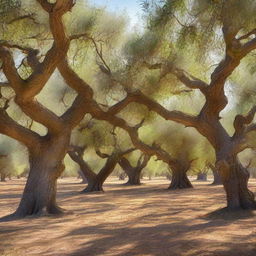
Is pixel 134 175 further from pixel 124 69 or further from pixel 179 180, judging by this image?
pixel 124 69

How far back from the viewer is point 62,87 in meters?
21.8

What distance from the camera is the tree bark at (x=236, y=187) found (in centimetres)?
1183

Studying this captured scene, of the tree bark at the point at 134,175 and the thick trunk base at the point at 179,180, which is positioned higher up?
the tree bark at the point at 134,175

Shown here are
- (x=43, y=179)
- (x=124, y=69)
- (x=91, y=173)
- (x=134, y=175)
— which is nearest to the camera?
(x=43, y=179)

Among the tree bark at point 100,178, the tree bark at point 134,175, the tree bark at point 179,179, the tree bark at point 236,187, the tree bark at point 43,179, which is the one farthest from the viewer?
the tree bark at point 134,175

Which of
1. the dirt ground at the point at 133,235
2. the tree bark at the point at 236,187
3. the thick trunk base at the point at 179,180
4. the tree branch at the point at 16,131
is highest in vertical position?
the tree branch at the point at 16,131

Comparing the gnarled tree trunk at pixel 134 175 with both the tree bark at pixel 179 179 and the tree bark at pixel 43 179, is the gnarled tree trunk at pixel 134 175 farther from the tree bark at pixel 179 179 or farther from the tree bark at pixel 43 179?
the tree bark at pixel 43 179

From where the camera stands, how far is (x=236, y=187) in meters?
11.8

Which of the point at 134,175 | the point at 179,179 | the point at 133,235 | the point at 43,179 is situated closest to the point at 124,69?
the point at 43,179

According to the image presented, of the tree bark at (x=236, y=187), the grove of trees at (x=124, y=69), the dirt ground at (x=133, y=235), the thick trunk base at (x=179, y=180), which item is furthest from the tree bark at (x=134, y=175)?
the tree bark at (x=236, y=187)

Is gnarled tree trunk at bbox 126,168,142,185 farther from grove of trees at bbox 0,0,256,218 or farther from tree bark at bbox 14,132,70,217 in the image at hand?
tree bark at bbox 14,132,70,217

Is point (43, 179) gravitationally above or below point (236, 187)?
above

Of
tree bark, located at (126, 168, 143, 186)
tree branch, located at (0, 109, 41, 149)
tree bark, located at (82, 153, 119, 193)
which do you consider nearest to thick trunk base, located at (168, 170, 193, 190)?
tree bark, located at (82, 153, 119, 193)

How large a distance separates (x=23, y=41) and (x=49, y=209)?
5.19 meters
